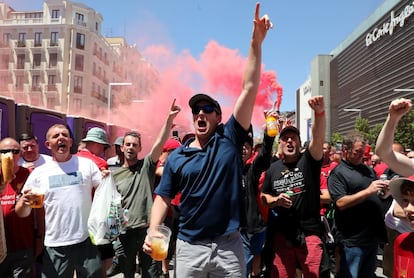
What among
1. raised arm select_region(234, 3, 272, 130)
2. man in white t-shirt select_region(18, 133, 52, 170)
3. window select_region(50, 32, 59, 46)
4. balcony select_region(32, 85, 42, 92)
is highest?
window select_region(50, 32, 59, 46)

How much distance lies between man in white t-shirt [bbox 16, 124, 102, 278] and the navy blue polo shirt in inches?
45.0

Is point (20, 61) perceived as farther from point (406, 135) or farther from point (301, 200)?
point (301, 200)

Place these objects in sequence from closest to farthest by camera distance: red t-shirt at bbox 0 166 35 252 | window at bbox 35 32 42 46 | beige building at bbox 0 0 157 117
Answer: red t-shirt at bbox 0 166 35 252, beige building at bbox 0 0 157 117, window at bbox 35 32 42 46

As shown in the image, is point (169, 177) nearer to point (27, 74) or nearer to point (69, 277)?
point (69, 277)

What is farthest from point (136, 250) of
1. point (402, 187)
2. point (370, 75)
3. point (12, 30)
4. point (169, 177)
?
point (12, 30)

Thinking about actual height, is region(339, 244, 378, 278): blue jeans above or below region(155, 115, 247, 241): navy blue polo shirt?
below

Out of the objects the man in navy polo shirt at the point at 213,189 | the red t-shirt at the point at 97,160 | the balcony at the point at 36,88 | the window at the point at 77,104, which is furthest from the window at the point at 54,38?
the man in navy polo shirt at the point at 213,189

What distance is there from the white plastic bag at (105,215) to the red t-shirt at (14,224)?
33.2 inches

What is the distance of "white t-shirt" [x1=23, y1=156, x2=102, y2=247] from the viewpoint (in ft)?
12.1

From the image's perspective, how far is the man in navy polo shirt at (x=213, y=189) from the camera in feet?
9.27

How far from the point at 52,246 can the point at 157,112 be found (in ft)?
90.7

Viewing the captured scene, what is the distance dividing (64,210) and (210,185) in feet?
5.23

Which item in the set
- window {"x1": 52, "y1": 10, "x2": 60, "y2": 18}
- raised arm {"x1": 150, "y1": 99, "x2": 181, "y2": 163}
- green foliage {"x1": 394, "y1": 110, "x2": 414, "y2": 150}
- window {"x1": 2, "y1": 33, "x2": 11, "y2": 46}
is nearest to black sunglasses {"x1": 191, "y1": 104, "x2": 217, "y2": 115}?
raised arm {"x1": 150, "y1": 99, "x2": 181, "y2": 163}

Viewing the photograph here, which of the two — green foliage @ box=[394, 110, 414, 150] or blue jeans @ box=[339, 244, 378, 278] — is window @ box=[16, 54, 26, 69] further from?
blue jeans @ box=[339, 244, 378, 278]
